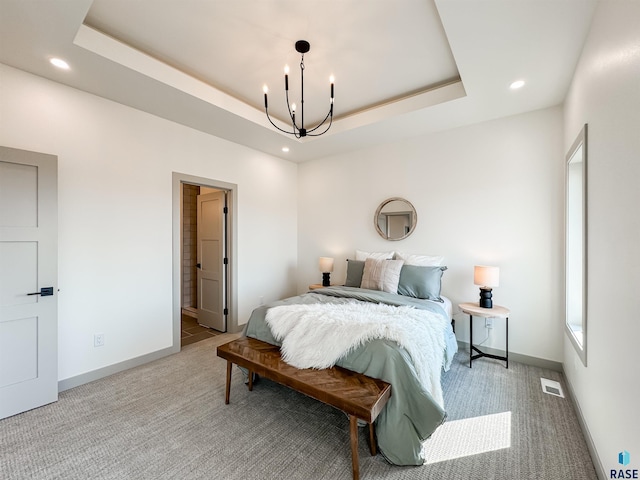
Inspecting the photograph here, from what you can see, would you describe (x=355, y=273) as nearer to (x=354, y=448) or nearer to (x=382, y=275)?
(x=382, y=275)

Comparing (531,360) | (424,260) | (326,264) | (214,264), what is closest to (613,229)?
(424,260)

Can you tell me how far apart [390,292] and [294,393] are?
4.87 ft

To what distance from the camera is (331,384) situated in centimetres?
176

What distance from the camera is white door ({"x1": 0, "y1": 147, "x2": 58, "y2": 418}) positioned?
6.93 ft

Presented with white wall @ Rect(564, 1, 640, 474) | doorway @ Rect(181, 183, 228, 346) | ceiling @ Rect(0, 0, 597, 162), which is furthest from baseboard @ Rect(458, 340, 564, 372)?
doorway @ Rect(181, 183, 228, 346)

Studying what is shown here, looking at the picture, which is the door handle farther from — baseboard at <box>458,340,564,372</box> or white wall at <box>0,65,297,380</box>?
baseboard at <box>458,340,564,372</box>

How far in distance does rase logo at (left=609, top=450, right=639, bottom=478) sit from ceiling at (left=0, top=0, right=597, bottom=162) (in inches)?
95.6

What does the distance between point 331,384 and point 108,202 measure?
9.06ft

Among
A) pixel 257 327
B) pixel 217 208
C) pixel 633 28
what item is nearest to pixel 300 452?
pixel 257 327

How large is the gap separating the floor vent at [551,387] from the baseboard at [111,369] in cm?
388

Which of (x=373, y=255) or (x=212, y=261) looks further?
Result: (x=212, y=261)

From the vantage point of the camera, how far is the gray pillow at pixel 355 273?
11.9 ft

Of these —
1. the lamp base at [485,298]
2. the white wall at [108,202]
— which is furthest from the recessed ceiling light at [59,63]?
the lamp base at [485,298]

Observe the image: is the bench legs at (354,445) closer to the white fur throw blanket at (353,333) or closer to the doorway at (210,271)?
the white fur throw blanket at (353,333)
